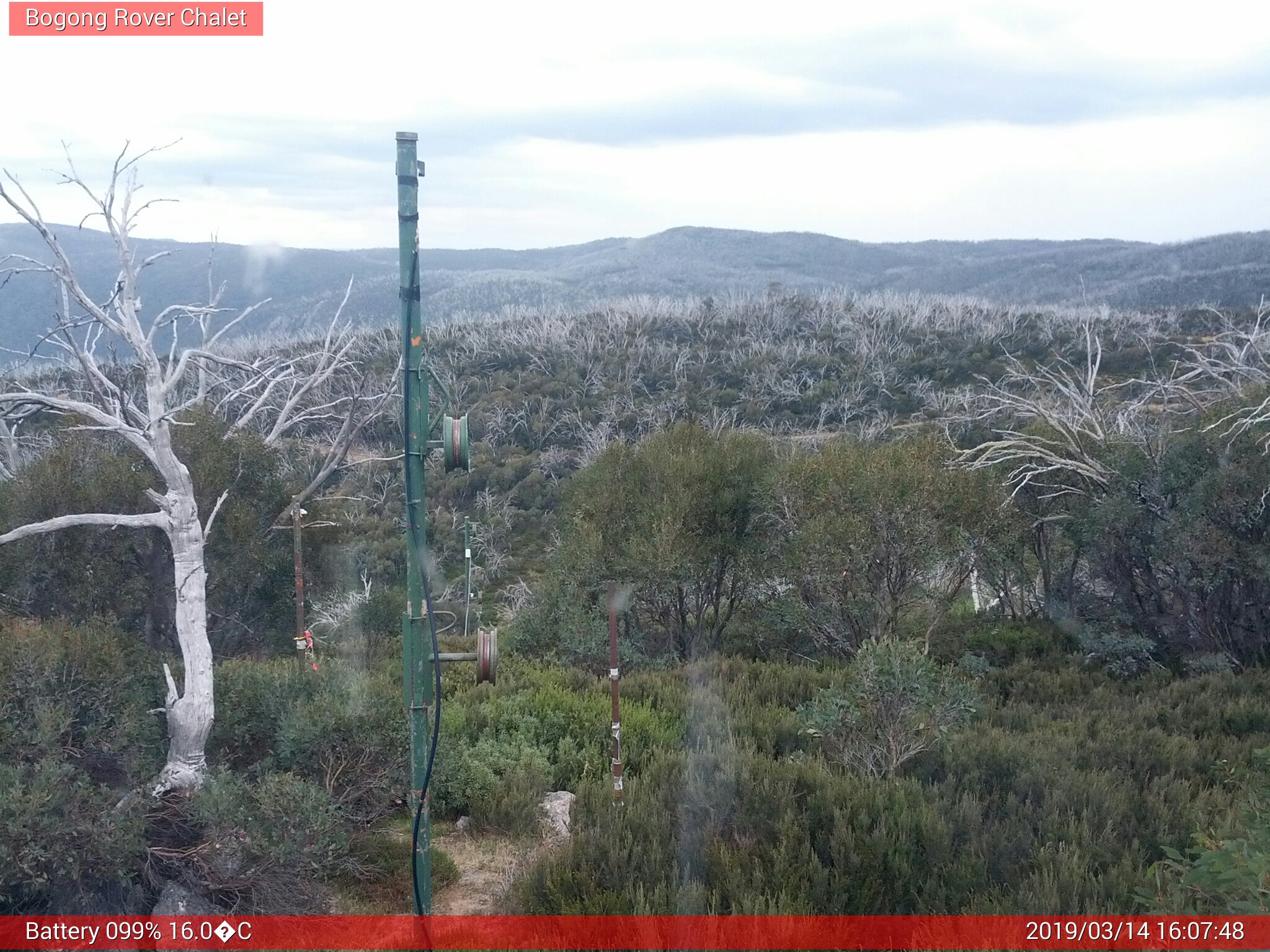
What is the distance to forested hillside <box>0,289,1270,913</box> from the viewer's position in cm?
560

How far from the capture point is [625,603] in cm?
1402

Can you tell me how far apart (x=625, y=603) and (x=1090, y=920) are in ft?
31.2

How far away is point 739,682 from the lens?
1067 cm

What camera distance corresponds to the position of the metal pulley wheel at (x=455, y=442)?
14.8ft

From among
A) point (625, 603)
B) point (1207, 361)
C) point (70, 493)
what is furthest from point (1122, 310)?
point (70, 493)

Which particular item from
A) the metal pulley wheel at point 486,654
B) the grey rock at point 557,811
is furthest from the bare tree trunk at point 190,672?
the metal pulley wheel at point 486,654

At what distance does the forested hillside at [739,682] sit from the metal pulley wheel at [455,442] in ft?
8.32

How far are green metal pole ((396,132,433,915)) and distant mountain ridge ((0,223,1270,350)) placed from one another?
21.2 ft

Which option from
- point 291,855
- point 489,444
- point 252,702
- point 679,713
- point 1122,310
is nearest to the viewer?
point 291,855

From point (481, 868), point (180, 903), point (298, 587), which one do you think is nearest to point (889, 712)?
point (481, 868)

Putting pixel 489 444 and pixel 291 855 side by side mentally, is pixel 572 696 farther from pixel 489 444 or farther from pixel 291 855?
pixel 489 444
